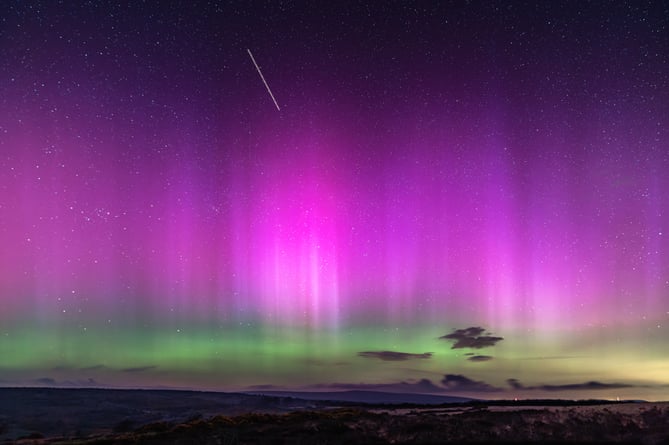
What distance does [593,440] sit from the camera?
32000mm

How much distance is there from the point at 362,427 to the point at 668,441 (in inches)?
710

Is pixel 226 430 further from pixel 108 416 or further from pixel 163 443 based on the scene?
pixel 108 416

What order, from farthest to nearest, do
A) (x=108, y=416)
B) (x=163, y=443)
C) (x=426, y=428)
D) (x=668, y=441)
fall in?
(x=108, y=416)
(x=426, y=428)
(x=163, y=443)
(x=668, y=441)

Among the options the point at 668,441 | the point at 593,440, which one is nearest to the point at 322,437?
the point at 593,440

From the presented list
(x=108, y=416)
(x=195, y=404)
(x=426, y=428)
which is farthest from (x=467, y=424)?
(x=195, y=404)

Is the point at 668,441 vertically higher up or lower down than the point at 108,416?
higher up

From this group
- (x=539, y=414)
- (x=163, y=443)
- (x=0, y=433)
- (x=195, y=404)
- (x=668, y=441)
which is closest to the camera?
(x=668, y=441)

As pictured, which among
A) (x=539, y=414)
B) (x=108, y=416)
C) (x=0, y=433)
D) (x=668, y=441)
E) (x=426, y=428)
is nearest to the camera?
(x=668, y=441)

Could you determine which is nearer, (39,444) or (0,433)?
(39,444)

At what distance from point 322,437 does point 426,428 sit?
763cm

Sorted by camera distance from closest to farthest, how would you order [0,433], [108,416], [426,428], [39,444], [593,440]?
[593,440] → [426,428] → [39,444] → [0,433] → [108,416]

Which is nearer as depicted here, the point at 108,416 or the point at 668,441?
the point at 668,441

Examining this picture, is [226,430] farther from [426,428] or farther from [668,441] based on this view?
[668,441]

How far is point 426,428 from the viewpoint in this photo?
37781 mm
